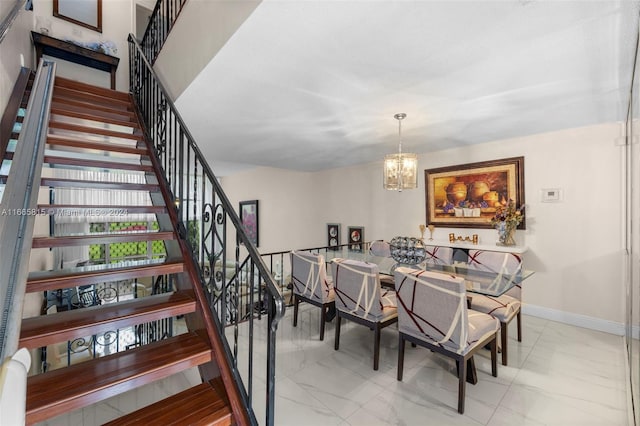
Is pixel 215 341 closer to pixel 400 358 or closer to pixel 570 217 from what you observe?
pixel 400 358

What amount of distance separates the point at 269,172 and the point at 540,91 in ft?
17.7

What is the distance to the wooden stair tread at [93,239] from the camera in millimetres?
1561

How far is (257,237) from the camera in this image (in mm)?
7086

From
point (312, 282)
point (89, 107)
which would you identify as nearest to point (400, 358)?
point (312, 282)

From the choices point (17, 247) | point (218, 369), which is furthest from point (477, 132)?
point (17, 247)

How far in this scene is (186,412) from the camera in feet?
4.08

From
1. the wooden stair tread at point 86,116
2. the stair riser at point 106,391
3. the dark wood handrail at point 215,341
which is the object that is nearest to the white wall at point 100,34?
the wooden stair tread at point 86,116

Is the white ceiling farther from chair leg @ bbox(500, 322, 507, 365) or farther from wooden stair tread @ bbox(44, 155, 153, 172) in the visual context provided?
chair leg @ bbox(500, 322, 507, 365)

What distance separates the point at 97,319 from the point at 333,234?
15.8ft

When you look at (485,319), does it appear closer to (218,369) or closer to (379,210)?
(218,369)

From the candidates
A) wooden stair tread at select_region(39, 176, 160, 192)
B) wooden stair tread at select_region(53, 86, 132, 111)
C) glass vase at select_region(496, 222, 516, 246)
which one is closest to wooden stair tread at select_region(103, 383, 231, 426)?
wooden stair tread at select_region(39, 176, 160, 192)

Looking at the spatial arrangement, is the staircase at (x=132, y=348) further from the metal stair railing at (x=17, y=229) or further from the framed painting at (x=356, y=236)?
the framed painting at (x=356, y=236)

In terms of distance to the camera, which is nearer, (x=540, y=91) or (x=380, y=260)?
(x=540, y=91)

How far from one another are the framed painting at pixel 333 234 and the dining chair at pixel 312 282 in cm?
266
